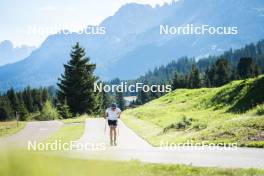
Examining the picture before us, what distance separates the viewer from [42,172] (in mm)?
1502

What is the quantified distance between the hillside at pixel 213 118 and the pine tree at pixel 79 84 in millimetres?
14441

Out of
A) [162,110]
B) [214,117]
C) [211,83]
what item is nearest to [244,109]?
[214,117]

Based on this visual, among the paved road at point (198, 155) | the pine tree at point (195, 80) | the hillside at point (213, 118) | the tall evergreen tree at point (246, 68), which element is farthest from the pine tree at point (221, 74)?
the paved road at point (198, 155)

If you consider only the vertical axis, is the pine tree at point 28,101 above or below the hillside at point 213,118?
above

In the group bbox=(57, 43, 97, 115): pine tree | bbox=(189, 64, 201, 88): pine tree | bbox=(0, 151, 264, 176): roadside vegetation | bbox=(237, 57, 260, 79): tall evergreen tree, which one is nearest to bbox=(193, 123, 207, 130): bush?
bbox=(0, 151, 264, 176): roadside vegetation

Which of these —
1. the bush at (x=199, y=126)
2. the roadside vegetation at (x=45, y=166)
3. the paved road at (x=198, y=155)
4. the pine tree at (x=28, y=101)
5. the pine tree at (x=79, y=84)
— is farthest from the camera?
the pine tree at (x=28, y=101)

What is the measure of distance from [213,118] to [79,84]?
36062 mm

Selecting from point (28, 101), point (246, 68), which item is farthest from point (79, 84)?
point (28, 101)

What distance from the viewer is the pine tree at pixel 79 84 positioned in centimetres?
6538

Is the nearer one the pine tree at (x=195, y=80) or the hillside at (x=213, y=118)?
the hillside at (x=213, y=118)

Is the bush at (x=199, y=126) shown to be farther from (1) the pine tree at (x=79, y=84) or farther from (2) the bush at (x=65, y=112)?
(1) the pine tree at (x=79, y=84)

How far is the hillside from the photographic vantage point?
23.3 m

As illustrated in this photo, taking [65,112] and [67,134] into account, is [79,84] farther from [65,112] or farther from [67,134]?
[67,134]

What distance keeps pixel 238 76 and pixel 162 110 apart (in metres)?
73.5
